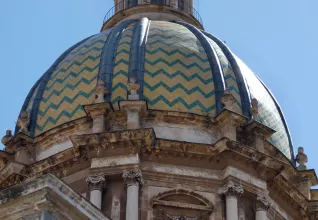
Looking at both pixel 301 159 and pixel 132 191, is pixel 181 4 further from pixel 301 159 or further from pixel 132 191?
pixel 132 191

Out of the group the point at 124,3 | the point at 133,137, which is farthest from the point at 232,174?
the point at 124,3

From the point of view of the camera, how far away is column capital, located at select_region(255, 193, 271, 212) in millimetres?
24889

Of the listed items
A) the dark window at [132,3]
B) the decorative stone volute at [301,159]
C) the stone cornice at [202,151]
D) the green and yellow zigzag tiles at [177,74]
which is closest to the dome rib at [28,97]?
the green and yellow zigzag tiles at [177,74]

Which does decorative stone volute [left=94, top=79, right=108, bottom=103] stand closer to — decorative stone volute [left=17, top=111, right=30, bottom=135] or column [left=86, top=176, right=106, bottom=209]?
decorative stone volute [left=17, top=111, right=30, bottom=135]

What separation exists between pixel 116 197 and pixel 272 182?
395 centimetres

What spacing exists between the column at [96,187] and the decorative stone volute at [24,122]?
10.4ft

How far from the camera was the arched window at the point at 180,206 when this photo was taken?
24.3 m

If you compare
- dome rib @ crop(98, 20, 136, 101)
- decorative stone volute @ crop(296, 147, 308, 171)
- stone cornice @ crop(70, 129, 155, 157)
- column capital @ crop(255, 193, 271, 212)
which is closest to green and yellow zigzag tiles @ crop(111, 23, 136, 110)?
dome rib @ crop(98, 20, 136, 101)

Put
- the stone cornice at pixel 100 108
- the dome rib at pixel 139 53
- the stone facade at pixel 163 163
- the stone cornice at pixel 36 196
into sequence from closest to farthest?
the stone cornice at pixel 36 196 < the stone facade at pixel 163 163 < the stone cornice at pixel 100 108 < the dome rib at pixel 139 53

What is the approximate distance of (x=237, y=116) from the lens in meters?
25.9

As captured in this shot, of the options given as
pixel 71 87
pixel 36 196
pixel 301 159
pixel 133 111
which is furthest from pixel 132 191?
pixel 36 196

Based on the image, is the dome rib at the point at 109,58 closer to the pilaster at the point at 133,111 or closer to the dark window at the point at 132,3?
the pilaster at the point at 133,111

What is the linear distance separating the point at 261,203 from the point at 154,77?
4498 millimetres

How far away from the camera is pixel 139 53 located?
91.0ft
